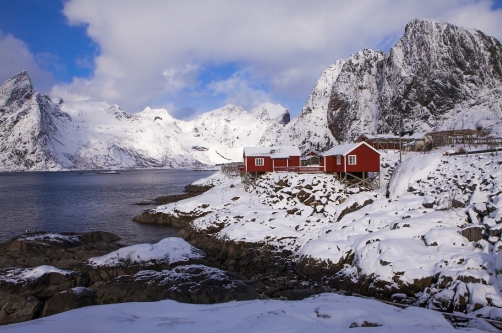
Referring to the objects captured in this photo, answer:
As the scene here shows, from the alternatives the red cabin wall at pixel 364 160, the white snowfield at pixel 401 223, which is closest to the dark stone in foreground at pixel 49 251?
the white snowfield at pixel 401 223

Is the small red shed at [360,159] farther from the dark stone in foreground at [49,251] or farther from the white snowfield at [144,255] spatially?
the dark stone in foreground at [49,251]

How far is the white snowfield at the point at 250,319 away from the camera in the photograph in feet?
30.5

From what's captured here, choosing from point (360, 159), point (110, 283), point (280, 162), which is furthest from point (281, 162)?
point (110, 283)

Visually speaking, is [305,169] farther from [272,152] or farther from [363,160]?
[363,160]

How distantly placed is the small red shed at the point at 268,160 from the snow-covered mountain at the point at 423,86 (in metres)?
49.1

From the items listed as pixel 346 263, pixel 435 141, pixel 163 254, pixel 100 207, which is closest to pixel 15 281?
pixel 163 254

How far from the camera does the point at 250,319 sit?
398 inches

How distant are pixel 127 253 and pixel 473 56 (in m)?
105

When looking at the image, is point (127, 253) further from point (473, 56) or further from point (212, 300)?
point (473, 56)

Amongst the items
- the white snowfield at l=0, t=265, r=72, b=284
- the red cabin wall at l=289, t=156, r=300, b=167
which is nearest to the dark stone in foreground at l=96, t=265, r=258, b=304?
the white snowfield at l=0, t=265, r=72, b=284

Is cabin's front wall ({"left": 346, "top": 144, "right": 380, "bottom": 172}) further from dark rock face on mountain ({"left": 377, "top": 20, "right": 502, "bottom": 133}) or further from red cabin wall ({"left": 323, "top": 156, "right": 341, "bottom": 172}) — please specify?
dark rock face on mountain ({"left": 377, "top": 20, "right": 502, "bottom": 133})

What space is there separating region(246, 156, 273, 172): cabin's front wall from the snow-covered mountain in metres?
52.2

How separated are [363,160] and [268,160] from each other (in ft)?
44.0

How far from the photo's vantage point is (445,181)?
24.8 meters
